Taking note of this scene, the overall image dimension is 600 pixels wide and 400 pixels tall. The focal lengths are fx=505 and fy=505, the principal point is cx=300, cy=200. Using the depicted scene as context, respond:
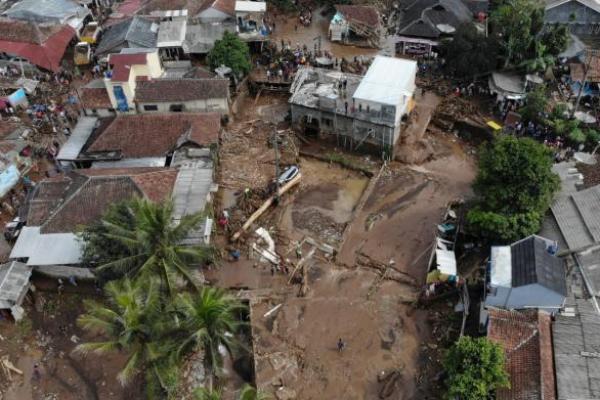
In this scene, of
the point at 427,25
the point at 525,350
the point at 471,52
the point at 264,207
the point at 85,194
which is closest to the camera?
the point at 525,350

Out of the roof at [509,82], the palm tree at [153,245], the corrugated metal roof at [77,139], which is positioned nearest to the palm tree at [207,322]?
the palm tree at [153,245]

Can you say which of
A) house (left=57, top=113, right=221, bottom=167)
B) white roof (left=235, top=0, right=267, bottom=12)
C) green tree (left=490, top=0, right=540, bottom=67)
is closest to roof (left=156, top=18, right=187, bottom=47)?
white roof (left=235, top=0, right=267, bottom=12)

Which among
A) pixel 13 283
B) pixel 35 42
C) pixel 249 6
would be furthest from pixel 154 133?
pixel 35 42

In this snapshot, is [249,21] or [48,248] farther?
[249,21]

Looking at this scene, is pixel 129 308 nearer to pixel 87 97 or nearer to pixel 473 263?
pixel 473 263

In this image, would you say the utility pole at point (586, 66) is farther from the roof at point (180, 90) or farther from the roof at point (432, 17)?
the roof at point (180, 90)

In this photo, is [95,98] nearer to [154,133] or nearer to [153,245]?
[154,133]
